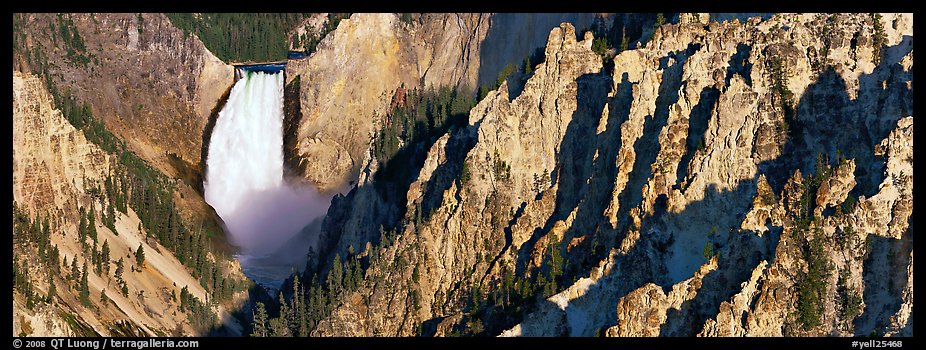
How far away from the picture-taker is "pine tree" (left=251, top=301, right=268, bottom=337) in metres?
176

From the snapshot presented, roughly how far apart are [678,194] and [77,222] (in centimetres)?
5156

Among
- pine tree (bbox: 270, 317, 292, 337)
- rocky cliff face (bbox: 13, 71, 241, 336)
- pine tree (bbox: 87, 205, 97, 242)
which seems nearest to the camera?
pine tree (bbox: 270, 317, 292, 337)

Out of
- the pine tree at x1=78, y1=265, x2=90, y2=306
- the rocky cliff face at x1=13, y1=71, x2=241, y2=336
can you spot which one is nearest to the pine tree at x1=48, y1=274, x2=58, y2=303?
the rocky cliff face at x1=13, y1=71, x2=241, y2=336

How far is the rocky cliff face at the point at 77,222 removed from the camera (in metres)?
179

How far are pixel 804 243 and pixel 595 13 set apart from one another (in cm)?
4815

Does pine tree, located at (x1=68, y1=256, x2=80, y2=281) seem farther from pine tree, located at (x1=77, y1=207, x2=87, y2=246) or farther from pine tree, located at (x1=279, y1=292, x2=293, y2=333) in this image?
pine tree, located at (x1=279, y1=292, x2=293, y2=333)

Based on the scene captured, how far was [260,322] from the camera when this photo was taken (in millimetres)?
178875

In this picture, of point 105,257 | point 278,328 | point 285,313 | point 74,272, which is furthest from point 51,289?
point 285,313

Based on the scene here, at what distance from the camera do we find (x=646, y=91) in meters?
161

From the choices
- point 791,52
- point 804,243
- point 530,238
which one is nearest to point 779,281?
point 804,243

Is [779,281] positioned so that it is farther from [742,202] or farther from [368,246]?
[368,246]

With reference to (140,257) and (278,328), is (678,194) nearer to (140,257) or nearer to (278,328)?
(278,328)

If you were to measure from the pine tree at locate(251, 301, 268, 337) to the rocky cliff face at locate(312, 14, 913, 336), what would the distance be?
16.2 ft

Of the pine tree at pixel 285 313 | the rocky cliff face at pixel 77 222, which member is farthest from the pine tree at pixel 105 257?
the pine tree at pixel 285 313
